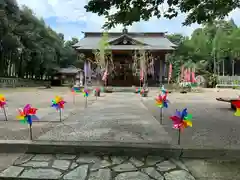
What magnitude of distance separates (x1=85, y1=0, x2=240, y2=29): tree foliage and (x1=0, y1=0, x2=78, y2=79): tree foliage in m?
17.2

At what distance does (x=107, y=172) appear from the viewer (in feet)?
8.13

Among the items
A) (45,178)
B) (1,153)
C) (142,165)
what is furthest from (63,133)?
(142,165)

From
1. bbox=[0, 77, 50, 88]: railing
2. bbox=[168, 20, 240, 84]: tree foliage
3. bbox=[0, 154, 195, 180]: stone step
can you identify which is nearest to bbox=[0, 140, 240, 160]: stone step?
bbox=[0, 154, 195, 180]: stone step

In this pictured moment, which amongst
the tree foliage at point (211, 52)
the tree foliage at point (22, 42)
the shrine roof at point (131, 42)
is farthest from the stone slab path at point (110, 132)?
the tree foliage at point (211, 52)

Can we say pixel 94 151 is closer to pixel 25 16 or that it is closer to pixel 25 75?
pixel 25 16

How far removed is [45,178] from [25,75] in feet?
106

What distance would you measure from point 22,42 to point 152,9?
23523 mm

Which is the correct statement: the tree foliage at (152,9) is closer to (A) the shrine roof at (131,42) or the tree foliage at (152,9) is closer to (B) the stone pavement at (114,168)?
(B) the stone pavement at (114,168)

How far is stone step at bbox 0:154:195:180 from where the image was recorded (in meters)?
2.39

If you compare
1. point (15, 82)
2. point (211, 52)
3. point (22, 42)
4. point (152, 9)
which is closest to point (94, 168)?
point (152, 9)

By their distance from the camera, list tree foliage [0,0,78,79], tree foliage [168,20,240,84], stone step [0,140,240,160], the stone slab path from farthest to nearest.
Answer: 1. tree foliage [168,20,240,84]
2. tree foliage [0,0,78,79]
3. the stone slab path
4. stone step [0,140,240,160]

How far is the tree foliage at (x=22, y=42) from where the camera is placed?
770 inches

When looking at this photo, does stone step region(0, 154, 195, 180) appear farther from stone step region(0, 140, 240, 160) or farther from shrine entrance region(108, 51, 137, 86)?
shrine entrance region(108, 51, 137, 86)

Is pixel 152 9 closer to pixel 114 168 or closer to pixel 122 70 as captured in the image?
pixel 114 168
